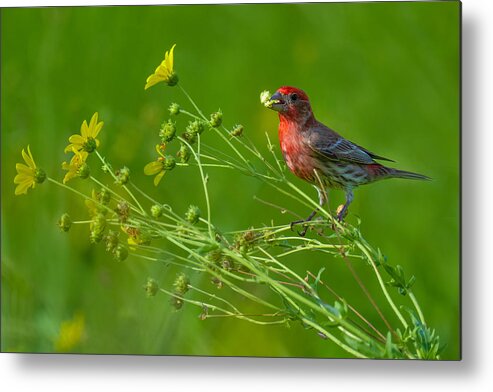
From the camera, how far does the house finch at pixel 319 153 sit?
7.80ft

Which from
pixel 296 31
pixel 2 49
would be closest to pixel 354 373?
pixel 296 31

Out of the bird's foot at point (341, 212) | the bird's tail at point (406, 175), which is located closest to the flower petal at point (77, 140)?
the bird's foot at point (341, 212)

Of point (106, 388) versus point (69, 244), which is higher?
point (69, 244)

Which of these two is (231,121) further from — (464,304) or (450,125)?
(464,304)

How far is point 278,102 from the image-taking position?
7.88ft

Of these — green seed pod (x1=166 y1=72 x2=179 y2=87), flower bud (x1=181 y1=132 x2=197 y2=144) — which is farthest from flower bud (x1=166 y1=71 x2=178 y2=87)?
flower bud (x1=181 y1=132 x2=197 y2=144)

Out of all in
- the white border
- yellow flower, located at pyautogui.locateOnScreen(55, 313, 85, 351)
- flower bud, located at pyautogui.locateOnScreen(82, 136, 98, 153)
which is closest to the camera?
flower bud, located at pyautogui.locateOnScreen(82, 136, 98, 153)

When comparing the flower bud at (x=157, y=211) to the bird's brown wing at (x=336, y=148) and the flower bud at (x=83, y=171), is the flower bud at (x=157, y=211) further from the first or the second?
the bird's brown wing at (x=336, y=148)

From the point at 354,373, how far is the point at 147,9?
114 cm

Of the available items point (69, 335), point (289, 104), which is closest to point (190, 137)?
point (289, 104)

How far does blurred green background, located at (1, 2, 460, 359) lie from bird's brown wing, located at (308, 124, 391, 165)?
0.05m

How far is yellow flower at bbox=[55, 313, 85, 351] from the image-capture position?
260 cm

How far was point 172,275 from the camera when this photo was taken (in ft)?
8.14

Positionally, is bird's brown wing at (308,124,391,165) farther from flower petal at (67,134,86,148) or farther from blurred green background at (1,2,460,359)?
flower petal at (67,134,86,148)
